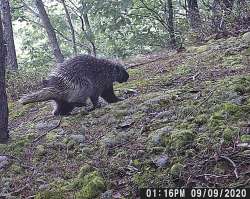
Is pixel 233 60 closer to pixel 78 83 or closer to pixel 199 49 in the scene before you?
pixel 199 49

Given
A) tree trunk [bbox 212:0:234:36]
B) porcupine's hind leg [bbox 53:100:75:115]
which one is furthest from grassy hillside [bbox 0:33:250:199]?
tree trunk [bbox 212:0:234:36]

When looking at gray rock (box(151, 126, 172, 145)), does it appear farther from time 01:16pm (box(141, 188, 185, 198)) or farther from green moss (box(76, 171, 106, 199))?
time 01:16pm (box(141, 188, 185, 198))

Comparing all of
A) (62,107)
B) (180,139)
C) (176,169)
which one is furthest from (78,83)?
(176,169)

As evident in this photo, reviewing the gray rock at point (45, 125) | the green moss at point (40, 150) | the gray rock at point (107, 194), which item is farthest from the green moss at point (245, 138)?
the gray rock at point (45, 125)

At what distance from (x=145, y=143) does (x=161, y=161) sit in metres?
0.56

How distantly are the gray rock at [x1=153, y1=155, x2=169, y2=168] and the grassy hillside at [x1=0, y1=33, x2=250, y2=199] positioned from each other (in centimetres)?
1

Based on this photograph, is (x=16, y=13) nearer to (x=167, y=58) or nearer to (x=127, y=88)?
(x=167, y=58)

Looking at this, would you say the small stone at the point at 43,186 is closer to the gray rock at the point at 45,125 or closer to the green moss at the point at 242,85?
the gray rock at the point at 45,125

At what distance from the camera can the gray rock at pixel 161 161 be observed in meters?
3.63

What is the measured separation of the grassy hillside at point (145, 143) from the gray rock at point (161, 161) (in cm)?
1

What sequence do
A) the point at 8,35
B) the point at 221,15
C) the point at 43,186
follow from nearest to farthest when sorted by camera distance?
1. the point at 43,186
2. the point at 221,15
3. the point at 8,35

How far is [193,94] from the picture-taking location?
212 inches

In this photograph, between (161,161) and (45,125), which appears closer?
(161,161)

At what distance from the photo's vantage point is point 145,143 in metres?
4.21
